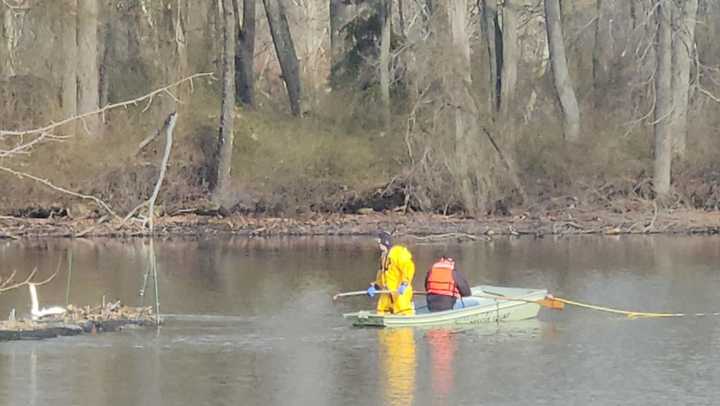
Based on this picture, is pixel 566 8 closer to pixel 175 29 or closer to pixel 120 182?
pixel 175 29

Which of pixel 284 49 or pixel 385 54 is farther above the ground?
pixel 284 49

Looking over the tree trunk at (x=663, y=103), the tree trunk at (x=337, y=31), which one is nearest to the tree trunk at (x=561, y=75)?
the tree trunk at (x=663, y=103)

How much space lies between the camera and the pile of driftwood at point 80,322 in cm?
2104

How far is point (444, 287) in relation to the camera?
22250mm

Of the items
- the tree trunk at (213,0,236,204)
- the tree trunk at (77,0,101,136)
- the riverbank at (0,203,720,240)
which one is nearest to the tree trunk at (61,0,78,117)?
the tree trunk at (77,0,101,136)

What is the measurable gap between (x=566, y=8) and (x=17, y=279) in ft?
92.9

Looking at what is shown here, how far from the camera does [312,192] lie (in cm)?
4391

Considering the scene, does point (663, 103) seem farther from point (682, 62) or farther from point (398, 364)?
point (398, 364)

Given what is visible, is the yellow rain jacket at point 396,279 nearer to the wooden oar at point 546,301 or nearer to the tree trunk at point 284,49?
the wooden oar at point 546,301

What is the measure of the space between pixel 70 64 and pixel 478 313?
24.8m

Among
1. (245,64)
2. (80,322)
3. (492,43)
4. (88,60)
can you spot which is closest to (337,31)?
(245,64)

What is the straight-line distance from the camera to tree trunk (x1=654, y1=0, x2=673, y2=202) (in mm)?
42219

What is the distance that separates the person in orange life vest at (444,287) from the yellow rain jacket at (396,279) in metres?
0.34

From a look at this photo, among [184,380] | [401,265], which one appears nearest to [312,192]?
[401,265]
